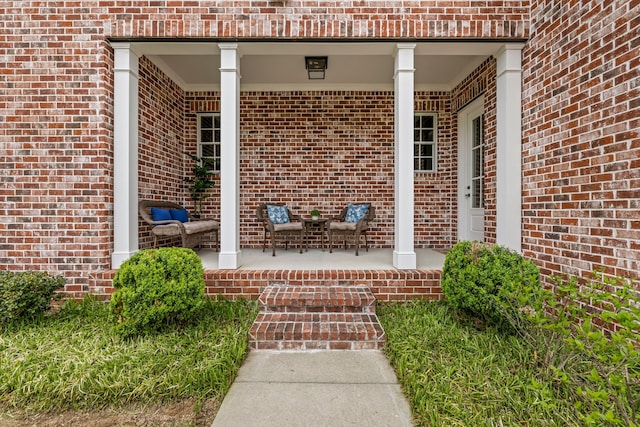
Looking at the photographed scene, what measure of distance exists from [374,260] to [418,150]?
2591 millimetres

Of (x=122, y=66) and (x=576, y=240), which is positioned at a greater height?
(x=122, y=66)

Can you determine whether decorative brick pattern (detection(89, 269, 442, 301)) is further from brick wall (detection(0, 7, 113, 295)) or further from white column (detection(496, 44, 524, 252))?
brick wall (detection(0, 7, 113, 295))

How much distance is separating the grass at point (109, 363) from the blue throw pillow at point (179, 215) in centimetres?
197

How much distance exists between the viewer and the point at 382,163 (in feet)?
19.0

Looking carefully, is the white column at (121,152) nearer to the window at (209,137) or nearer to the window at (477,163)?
the window at (209,137)

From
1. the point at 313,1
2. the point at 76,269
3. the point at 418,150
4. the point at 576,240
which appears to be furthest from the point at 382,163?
the point at 76,269

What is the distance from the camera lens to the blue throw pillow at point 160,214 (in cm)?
435

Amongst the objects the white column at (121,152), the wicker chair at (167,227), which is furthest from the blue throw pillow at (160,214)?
the white column at (121,152)

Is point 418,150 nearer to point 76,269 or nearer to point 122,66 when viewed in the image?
point 122,66

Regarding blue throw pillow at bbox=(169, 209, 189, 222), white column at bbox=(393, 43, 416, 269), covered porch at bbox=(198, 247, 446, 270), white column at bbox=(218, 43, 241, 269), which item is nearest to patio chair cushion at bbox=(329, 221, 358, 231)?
covered porch at bbox=(198, 247, 446, 270)

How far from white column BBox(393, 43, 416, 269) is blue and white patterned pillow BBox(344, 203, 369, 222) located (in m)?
1.76

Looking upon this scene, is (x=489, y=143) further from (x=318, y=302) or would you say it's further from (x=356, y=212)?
(x=318, y=302)

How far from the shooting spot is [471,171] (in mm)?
5336

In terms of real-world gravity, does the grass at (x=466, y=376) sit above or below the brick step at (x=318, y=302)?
below
